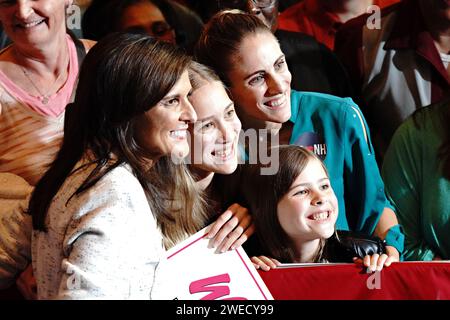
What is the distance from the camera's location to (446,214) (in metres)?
2.02

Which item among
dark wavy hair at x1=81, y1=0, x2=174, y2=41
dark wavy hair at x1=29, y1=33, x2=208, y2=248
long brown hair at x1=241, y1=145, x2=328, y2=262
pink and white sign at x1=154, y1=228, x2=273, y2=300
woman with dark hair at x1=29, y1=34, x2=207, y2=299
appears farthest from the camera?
dark wavy hair at x1=81, y1=0, x2=174, y2=41

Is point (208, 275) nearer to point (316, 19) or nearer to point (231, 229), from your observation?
point (231, 229)

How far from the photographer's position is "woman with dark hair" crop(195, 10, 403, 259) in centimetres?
186

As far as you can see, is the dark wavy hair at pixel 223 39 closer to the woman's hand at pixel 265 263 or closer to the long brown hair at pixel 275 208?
the long brown hair at pixel 275 208

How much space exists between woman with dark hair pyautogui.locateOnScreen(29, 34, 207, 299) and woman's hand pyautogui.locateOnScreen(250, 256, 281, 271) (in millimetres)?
217

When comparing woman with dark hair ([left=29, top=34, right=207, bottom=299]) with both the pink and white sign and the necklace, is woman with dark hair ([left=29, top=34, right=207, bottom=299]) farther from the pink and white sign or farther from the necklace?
the necklace

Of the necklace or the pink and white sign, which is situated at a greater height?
the necklace

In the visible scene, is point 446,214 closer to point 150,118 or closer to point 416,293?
point 416,293

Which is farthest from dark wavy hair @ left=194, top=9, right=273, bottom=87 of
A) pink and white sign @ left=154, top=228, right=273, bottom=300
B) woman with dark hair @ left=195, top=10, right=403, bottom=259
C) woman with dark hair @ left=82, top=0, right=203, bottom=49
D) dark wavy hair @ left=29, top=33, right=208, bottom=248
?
pink and white sign @ left=154, top=228, right=273, bottom=300

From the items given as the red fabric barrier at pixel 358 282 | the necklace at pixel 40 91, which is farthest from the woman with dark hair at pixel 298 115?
the necklace at pixel 40 91

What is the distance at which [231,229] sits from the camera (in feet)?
5.86

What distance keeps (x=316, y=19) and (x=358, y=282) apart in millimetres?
745

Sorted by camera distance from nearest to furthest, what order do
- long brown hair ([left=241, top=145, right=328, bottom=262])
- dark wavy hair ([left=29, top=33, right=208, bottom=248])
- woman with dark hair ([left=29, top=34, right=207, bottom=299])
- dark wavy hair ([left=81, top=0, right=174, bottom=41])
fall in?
woman with dark hair ([left=29, top=34, right=207, bottom=299]) < dark wavy hair ([left=29, top=33, right=208, bottom=248]) < long brown hair ([left=241, top=145, right=328, bottom=262]) < dark wavy hair ([left=81, top=0, right=174, bottom=41])
